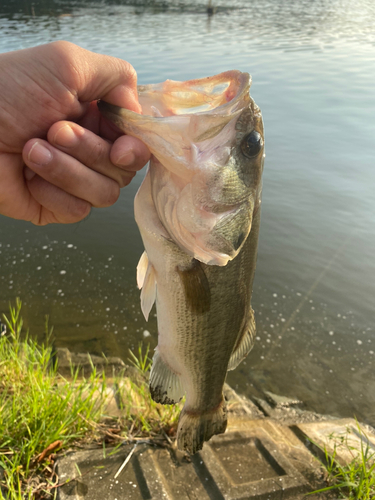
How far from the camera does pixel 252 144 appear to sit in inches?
61.8

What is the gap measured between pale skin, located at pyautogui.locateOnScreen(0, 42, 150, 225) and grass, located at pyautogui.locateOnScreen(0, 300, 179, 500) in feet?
5.32

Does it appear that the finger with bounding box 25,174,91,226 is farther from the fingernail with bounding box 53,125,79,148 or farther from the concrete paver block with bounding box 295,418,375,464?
the concrete paver block with bounding box 295,418,375,464

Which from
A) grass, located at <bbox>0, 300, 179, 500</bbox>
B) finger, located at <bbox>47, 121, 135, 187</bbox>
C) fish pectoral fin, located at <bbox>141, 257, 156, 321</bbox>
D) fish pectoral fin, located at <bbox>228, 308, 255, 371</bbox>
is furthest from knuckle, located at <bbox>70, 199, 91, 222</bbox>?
grass, located at <bbox>0, 300, 179, 500</bbox>

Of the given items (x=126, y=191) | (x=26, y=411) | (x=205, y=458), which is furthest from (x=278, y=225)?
(x=26, y=411)

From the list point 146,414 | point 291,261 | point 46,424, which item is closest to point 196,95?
point 46,424

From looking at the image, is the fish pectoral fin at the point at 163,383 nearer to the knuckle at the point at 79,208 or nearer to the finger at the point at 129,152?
the knuckle at the point at 79,208

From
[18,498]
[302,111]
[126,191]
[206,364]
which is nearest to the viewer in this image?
[206,364]

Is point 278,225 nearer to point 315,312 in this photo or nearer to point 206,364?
point 315,312

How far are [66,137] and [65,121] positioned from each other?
0.25 ft

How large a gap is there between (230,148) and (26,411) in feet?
7.35

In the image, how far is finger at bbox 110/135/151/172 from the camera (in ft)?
5.28

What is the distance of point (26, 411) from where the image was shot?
2680 mm

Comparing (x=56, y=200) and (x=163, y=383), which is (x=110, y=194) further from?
(x=163, y=383)

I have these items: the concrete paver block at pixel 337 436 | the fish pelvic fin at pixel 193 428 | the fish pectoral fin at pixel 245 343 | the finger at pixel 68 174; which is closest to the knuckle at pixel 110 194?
the finger at pixel 68 174
